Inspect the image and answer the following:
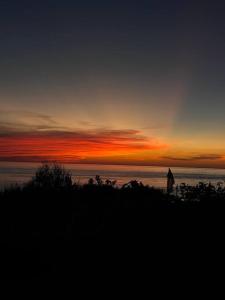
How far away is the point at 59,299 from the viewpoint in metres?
8.59

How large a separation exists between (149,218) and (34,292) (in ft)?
13.5

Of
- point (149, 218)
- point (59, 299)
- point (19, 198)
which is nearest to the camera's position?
point (59, 299)

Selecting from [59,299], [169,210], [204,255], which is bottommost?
[59,299]

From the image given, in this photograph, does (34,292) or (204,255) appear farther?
(204,255)

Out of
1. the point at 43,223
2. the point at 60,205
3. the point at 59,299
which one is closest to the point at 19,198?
the point at 60,205

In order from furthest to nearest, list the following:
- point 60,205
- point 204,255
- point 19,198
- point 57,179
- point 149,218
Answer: point 57,179
point 19,198
point 60,205
point 149,218
point 204,255

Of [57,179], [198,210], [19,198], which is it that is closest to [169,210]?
[198,210]

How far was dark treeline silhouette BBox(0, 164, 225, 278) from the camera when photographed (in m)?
10.2

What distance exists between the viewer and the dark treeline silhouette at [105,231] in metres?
10.2

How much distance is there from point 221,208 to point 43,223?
593 cm

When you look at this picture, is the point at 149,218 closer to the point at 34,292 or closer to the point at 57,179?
the point at 34,292

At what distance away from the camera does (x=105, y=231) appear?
11.5 m

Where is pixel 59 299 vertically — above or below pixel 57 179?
below

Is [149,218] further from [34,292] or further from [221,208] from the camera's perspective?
[34,292]
